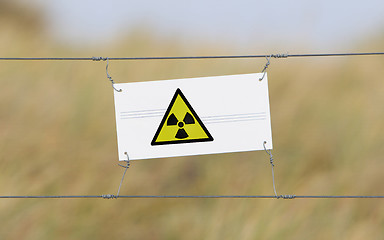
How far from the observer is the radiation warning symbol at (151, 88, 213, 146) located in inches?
51.2

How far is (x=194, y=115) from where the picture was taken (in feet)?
4.28

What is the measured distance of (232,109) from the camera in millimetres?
Answer: 1314

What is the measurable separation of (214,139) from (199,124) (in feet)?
0.21

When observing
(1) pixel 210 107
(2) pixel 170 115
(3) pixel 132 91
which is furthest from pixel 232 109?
(3) pixel 132 91

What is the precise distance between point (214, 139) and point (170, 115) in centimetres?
15

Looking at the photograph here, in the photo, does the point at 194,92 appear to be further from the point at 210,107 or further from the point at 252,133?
the point at 252,133

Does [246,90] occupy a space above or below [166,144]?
above

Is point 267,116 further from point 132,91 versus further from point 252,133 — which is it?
point 132,91

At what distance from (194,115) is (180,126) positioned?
54 mm

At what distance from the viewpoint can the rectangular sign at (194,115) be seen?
4.28 ft

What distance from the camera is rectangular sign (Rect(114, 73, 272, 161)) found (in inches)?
51.3

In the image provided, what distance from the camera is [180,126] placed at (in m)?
1.30

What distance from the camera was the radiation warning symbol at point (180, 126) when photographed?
1.30 m

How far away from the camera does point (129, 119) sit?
1.31 m
